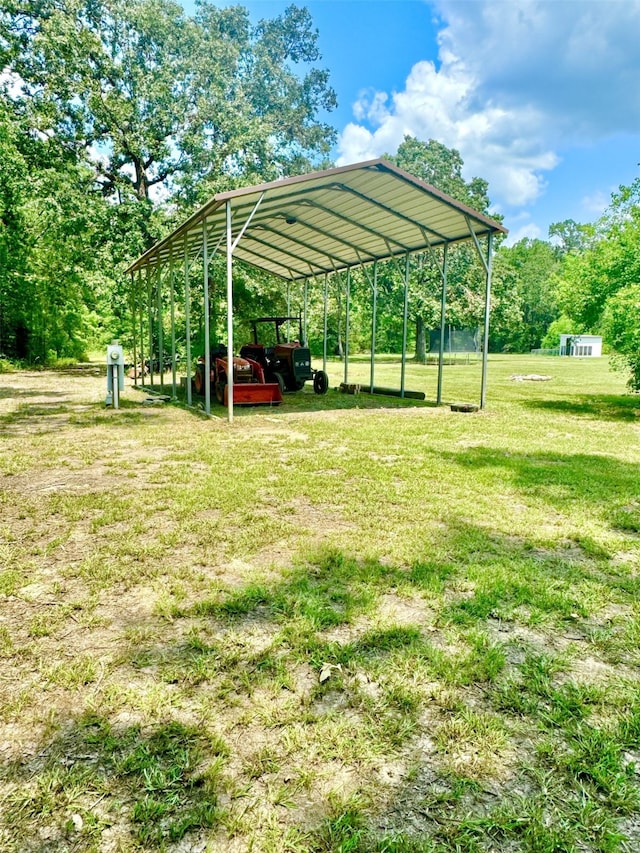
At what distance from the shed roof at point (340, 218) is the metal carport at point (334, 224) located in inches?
0.7

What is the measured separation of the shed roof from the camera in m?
8.12

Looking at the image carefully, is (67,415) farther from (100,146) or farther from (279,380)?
(100,146)

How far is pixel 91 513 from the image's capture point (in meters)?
3.83

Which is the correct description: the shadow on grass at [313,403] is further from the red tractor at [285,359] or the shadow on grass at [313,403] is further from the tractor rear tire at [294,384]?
the red tractor at [285,359]

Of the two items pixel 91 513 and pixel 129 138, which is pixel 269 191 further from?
pixel 129 138

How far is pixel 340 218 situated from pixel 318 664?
379 inches

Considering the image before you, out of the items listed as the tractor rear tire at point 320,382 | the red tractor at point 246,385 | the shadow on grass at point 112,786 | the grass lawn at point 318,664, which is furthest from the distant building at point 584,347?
the shadow on grass at point 112,786

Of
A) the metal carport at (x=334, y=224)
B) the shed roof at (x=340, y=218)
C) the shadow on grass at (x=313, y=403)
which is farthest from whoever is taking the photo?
the shadow on grass at (x=313, y=403)

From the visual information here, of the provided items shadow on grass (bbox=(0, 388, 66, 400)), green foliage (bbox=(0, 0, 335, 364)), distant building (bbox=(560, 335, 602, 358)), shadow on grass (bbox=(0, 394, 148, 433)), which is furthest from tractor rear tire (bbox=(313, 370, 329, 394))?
distant building (bbox=(560, 335, 602, 358))

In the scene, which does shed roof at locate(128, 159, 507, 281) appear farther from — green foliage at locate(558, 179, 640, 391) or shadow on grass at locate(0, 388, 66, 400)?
shadow on grass at locate(0, 388, 66, 400)

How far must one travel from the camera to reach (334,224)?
10.9 metres

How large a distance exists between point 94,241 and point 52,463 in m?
13.9

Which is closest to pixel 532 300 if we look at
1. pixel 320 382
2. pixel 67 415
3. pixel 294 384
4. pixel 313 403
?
pixel 320 382

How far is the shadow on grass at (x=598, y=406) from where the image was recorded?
955 centimetres
